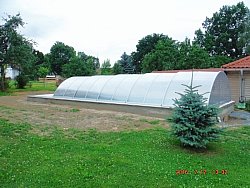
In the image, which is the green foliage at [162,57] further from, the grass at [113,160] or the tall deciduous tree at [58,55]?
the tall deciduous tree at [58,55]

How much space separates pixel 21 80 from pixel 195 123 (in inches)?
1110

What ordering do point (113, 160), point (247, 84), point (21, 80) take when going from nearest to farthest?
point (113, 160), point (247, 84), point (21, 80)

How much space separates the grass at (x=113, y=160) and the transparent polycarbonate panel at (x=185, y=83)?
407cm

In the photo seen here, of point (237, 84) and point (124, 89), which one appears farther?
point (237, 84)

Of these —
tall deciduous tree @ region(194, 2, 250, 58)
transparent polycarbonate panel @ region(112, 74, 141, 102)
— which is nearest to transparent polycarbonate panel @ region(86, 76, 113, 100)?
transparent polycarbonate panel @ region(112, 74, 141, 102)

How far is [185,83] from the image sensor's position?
12969mm

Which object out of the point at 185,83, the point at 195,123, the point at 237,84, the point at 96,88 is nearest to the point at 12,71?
the point at 96,88

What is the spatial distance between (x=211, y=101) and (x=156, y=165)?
7.21 metres

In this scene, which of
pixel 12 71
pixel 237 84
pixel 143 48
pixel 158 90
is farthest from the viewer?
pixel 143 48

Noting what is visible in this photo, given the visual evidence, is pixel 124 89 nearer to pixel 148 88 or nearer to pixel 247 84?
pixel 148 88

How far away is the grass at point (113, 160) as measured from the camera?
4656mm

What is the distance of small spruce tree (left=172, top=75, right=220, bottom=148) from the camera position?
21.7 feet

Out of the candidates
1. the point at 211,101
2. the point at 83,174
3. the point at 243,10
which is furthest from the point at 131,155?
the point at 243,10

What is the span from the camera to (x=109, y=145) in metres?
6.99
